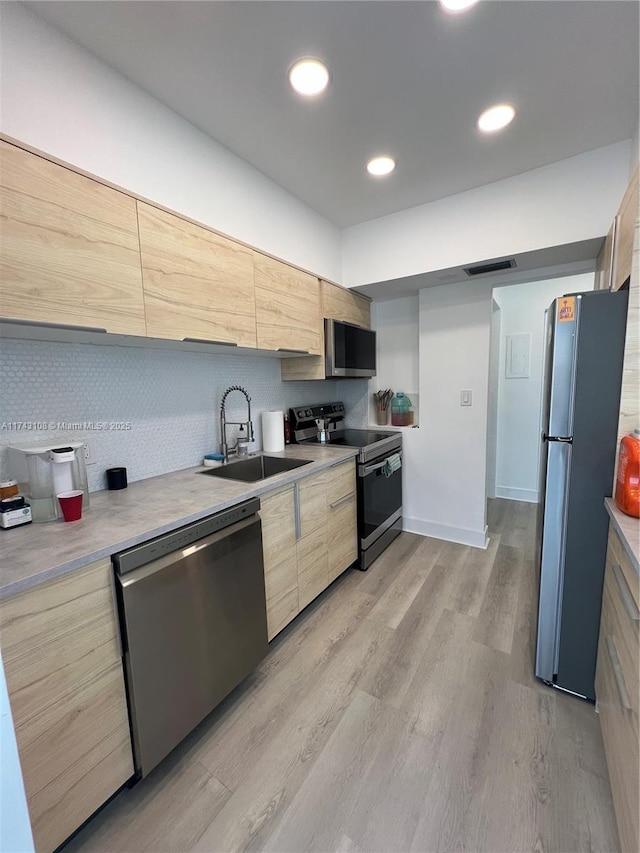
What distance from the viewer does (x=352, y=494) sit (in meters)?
2.40

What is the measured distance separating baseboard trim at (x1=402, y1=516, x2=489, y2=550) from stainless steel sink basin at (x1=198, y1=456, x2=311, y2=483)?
4.95 feet

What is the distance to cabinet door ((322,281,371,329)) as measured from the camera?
2.52m

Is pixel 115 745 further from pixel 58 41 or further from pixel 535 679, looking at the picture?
pixel 58 41

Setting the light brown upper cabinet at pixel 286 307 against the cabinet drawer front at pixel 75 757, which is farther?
the light brown upper cabinet at pixel 286 307

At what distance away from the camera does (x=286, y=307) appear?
2115 mm

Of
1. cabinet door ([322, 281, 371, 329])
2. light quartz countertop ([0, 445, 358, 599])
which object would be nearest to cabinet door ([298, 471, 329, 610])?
light quartz countertop ([0, 445, 358, 599])

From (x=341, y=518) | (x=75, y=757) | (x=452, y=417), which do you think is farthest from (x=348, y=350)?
(x=75, y=757)

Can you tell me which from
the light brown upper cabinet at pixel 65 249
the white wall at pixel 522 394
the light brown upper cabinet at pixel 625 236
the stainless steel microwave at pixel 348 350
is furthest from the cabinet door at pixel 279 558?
the white wall at pixel 522 394

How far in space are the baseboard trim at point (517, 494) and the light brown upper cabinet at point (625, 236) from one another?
285 cm

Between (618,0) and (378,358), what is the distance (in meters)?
2.33

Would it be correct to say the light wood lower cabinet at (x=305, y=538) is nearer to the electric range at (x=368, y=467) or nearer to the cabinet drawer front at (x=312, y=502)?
the cabinet drawer front at (x=312, y=502)

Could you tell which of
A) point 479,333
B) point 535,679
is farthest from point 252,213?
point 535,679

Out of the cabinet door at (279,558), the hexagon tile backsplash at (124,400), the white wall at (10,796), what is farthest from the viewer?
the cabinet door at (279,558)

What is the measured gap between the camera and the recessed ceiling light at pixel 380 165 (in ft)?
6.38
